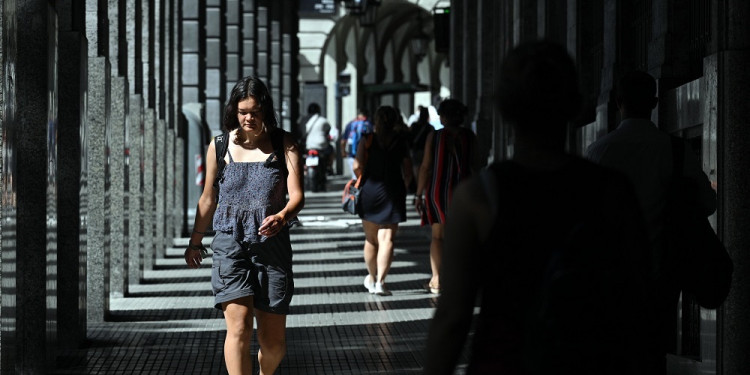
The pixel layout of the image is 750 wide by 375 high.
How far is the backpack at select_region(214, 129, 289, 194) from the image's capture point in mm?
6664

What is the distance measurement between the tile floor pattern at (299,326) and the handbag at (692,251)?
2673 mm

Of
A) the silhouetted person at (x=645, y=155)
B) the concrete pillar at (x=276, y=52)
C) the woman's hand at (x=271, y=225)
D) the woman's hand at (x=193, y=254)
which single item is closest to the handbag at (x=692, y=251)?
the silhouetted person at (x=645, y=155)

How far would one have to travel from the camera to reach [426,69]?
230 ft

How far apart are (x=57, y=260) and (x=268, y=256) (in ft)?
8.33

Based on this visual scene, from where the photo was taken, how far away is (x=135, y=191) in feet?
46.4

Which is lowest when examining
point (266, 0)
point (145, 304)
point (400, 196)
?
point (145, 304)

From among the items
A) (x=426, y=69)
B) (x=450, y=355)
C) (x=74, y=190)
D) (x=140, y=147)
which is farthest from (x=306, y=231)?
(x=426, y=69)

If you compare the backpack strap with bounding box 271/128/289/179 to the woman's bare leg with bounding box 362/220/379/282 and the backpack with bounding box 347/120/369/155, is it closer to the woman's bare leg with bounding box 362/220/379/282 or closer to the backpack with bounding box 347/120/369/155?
the woman's bare leg with bounding box 362/220/379/282

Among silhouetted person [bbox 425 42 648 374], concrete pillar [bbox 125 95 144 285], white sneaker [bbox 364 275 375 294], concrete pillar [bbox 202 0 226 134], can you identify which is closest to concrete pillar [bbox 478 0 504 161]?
concrete pillar [bbox 202 0 226 134]


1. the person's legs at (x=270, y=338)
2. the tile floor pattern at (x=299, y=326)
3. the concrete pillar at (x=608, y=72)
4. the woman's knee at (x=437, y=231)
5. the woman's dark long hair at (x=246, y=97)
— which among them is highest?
the concrete pillar at (x=608, y=72)

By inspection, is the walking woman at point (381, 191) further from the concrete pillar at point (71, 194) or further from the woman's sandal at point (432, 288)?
the concrete pillar at point (71, 194)

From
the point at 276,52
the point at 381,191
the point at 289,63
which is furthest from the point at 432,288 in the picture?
the point at 289,63

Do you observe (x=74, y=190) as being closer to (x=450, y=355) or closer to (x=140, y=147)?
(x=140, y=147)

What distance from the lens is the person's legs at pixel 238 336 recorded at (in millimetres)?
6480
